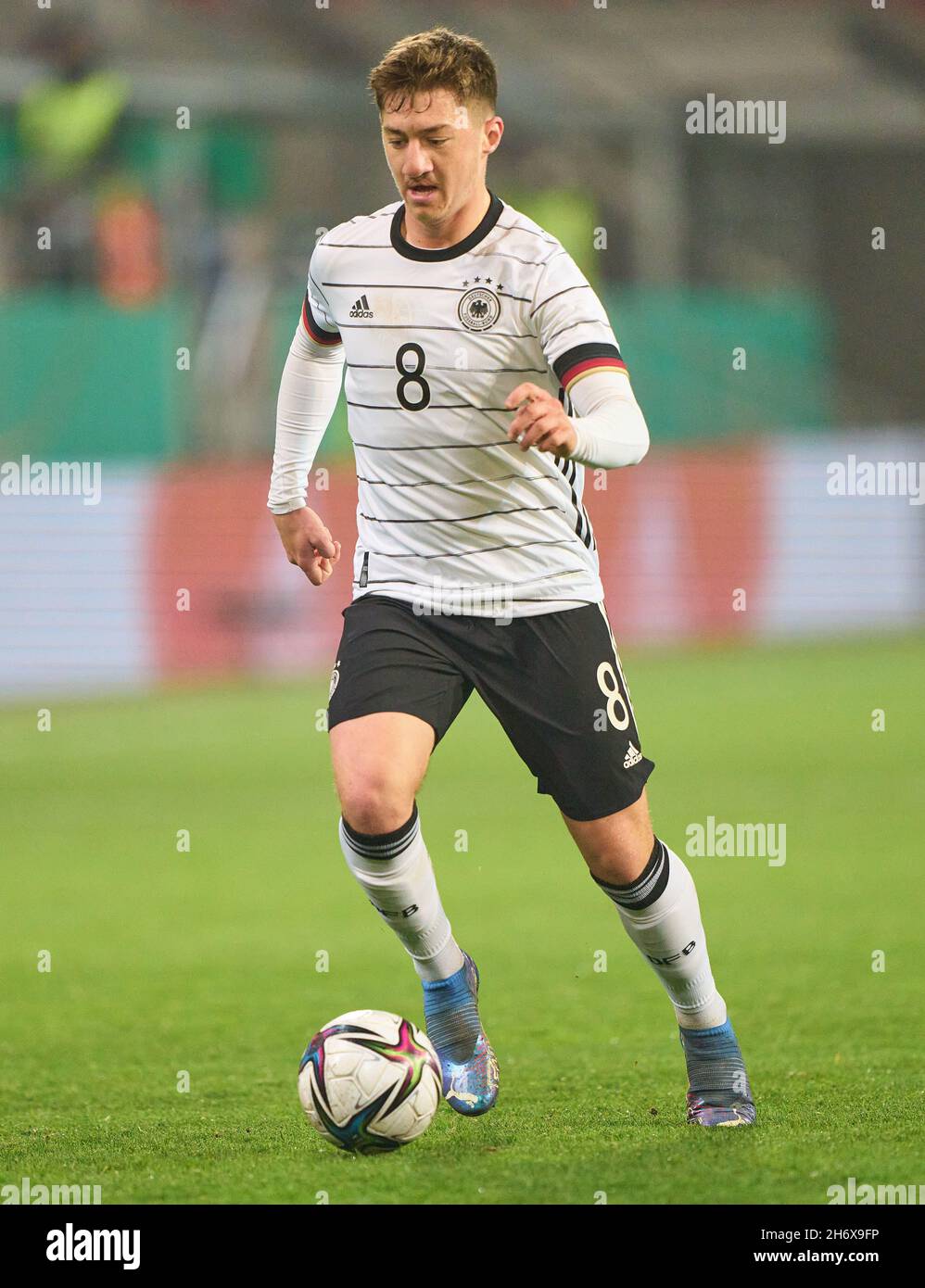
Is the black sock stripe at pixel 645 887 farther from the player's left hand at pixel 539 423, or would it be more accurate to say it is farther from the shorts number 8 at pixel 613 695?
the player's left hand at pixel 539 423

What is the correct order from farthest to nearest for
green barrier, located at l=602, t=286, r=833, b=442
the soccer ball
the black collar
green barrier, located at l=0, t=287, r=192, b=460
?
1. green barrier, located at l=602, t=286, r=833, b=442
2. green barrier, located at l=0, t=287, r=192, b=460
3. the black collar
4. the soccer ball

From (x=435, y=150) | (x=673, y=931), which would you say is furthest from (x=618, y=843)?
(x=435, y=150)

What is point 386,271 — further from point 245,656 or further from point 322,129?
point 322,129

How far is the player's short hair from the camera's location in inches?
166

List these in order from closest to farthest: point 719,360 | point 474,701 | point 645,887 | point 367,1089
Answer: point 367,1089, point 645,887, point 474,701, point 719,360

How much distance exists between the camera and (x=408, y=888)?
14.5 ft

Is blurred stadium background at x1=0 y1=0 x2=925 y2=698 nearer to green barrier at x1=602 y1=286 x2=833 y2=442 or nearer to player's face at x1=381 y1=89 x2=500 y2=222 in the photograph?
green barrier at x1=602 y1=286 x2=833 y2=442

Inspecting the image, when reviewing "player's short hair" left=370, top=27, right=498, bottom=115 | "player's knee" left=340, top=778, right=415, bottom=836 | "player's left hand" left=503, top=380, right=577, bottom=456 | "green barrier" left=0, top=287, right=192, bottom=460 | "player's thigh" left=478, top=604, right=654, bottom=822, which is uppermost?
"green barrier" left=0, top=287, right=192, bottom=460

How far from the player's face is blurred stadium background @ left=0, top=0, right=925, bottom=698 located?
30.7 ft

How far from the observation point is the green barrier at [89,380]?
1476cm

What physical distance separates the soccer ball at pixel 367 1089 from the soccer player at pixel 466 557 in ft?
1.02

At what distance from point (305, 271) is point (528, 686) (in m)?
13.7

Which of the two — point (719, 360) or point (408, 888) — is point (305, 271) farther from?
point (408, 888)

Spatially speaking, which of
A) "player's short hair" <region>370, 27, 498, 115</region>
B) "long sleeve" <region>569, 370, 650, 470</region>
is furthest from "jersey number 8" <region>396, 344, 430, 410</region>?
"player's short hair" <region>370, 27, 498, 115</region>
